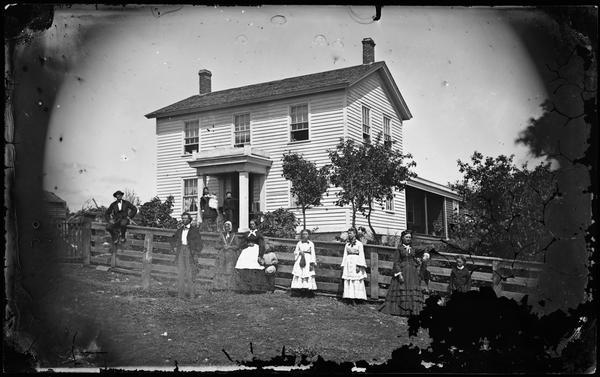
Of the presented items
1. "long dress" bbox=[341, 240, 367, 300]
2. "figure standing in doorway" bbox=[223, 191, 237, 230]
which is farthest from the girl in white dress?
"figure standing in doorway" bbox=[223, 191, 237, 230]

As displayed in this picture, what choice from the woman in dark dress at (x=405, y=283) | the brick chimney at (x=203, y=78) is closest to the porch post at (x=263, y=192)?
the brick chimney at (x=203, y=78)

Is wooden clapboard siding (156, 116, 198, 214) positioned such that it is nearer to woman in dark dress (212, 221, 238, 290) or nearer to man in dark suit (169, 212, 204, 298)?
man in dark suit (169, 212, 204, 298)

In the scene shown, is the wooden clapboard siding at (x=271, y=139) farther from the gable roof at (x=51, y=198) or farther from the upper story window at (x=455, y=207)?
the upper story window at (x=455, y=207)

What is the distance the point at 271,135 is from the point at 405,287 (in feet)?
8.29

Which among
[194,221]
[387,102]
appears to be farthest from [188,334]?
[387,102]

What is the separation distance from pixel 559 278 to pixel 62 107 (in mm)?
5993

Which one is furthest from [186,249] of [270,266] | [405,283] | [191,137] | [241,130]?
[405,283]

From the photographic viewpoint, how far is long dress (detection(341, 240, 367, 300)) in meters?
6.00

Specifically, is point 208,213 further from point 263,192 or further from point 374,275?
point 374,275

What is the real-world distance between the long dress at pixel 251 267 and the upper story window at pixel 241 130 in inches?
43.9

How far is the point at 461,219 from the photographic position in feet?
17.6

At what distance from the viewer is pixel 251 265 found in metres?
5.80

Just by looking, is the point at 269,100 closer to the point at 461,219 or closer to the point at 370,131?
the point at 370,131

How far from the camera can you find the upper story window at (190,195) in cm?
571
